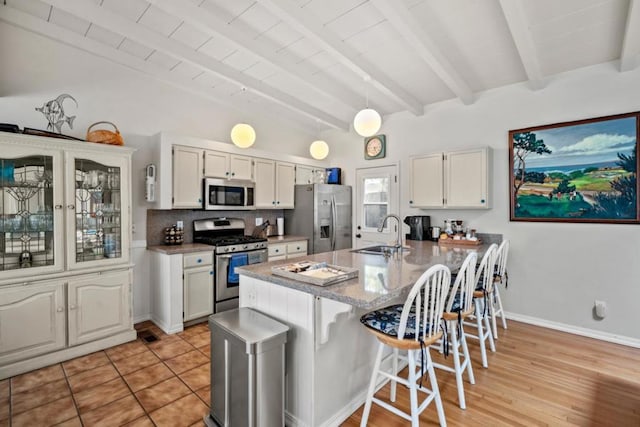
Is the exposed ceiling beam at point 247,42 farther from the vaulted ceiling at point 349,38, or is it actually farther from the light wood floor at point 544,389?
the light wood floor at point 544,389

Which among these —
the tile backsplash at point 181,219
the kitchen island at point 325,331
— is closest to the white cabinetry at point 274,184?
the tile backsplash at point 181,219

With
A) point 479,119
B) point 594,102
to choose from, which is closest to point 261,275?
point 479,119

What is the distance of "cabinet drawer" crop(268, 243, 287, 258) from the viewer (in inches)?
164

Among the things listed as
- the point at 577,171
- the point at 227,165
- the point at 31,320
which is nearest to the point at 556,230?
the point at 577,171

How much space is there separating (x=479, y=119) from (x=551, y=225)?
4.99 feet

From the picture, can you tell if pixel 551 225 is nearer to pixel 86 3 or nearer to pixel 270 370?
pixel 270 370

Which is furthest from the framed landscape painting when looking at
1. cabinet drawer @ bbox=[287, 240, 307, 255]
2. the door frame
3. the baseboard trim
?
cabinet drawer @ bbox=[287, 240, 307, 255]

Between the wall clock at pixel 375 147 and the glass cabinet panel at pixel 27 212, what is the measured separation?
3.93 metres

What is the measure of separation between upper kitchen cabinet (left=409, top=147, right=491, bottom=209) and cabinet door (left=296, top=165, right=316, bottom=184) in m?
1.69

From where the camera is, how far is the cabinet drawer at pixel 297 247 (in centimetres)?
443

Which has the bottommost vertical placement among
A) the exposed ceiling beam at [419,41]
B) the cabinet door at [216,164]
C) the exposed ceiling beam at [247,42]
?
the cabinet door at [216,164]

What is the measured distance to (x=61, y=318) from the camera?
262cm

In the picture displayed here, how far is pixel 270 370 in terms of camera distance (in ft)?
5.25

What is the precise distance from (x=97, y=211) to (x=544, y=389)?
4.11m
